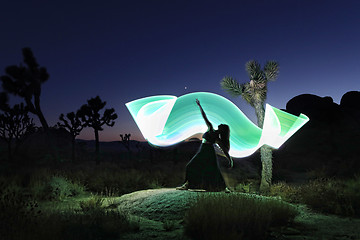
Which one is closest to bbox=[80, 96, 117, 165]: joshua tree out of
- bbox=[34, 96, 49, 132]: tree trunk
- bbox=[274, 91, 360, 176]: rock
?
bbox=[34, 96, 49, 132]: tree trunk

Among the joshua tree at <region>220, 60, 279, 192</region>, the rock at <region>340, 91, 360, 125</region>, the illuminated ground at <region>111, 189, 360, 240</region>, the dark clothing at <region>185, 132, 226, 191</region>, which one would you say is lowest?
the illuminated ground at <region>111, 189, 360, 240</region>

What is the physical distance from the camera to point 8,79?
2277 cm

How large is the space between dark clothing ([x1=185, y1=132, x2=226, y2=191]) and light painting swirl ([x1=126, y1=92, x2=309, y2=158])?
1.24 m

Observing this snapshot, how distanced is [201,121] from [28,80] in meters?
17.2

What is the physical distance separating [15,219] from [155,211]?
354cm

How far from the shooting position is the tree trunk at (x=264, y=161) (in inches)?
506

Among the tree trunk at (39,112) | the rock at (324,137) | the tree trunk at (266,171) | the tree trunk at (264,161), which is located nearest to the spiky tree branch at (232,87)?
the tree trunk at (264,161)

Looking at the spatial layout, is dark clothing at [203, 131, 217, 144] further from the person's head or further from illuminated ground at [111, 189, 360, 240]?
illuminated ground at [111, 189, 360, 240]

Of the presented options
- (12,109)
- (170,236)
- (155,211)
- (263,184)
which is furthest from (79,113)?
(170,236)

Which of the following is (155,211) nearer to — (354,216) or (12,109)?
(354,216)

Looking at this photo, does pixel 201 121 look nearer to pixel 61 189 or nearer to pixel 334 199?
pixel 334 199

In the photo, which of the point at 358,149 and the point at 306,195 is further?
the point at 358,149

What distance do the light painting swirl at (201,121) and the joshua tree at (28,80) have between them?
1633cm

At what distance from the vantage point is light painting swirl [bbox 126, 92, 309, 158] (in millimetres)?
9805
